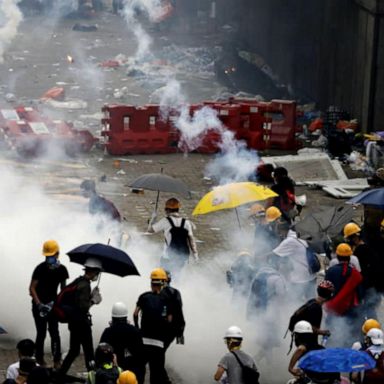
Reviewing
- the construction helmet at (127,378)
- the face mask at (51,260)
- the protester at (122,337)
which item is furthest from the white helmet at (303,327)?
the face mask at (51,260)

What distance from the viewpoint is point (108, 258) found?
1387 cm

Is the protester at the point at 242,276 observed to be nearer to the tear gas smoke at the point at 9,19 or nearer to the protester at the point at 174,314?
the protester at the point at 174,314

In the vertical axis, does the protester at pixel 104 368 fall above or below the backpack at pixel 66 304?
above

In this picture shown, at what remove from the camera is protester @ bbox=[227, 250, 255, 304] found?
1490cm

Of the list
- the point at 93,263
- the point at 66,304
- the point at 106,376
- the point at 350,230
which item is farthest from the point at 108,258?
the point at 106,376

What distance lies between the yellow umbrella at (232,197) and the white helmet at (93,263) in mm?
2927

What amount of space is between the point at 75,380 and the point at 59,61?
96.0 feet

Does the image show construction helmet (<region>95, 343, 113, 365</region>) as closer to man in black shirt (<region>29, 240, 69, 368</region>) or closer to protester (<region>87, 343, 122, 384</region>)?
protester (<region>87, 343, 122, 384</region>)

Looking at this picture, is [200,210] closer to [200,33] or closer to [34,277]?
[34,277]

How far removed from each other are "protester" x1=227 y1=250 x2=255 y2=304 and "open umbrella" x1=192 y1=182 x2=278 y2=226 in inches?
60.2

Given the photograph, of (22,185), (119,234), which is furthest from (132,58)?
(119,234)

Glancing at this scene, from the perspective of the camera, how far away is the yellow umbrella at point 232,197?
1658cm

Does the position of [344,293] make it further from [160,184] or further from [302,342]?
[160,184]

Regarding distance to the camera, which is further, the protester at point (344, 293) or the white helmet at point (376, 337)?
the protester at point (344, 293)
